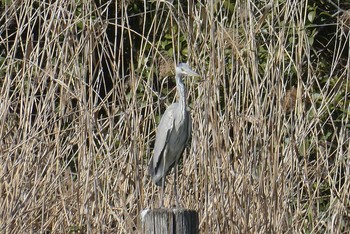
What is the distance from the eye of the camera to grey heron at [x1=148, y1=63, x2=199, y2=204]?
10.8ft

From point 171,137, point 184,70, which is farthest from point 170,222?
point 171,137

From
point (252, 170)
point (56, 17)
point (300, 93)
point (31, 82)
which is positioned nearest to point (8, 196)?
point (31, 82)

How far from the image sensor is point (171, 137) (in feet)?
11.2

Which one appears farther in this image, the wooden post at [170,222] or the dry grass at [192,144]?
the dry grass at [192,144]

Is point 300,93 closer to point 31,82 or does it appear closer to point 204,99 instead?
point 204,99

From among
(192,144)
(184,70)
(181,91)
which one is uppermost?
(184,70)

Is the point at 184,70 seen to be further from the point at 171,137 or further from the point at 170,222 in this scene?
the point at 170,222

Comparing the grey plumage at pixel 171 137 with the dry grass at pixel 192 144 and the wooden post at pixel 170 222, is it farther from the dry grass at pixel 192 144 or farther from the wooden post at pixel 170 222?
the wooden post at pixel 170 222

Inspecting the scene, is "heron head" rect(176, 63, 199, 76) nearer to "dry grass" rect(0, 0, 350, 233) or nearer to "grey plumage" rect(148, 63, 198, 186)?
"grey plumage" rect(148, 63, 198, 186)

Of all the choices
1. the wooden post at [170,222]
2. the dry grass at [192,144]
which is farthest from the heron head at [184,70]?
the wooden post at [170,222]

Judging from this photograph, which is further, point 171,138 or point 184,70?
point 171,138

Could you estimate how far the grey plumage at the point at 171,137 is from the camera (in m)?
3.30

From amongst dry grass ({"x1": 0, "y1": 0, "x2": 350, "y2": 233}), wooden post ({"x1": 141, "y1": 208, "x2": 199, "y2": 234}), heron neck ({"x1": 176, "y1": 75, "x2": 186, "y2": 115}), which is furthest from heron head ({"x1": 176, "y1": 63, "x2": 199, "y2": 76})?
wooden post ({"x1": 141, "y1": 208, "x2": 199, "y2": 234})

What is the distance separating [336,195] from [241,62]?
678 mm
